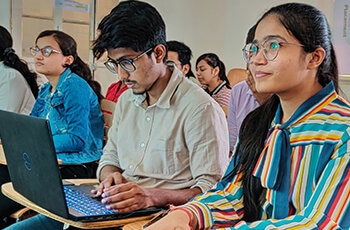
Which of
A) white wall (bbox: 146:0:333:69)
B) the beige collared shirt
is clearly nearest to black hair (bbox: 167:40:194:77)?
white wall (bbox: 146:0:333:69)

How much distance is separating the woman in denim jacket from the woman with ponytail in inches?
16.2

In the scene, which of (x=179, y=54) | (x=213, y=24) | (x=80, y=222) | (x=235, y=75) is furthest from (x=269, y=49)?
(x=213, y=24)

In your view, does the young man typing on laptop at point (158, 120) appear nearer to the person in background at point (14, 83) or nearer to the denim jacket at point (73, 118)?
the denim jacket at point (73, 118)

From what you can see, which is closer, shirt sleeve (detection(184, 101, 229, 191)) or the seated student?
the seated student

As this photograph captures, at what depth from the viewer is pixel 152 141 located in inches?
66.8

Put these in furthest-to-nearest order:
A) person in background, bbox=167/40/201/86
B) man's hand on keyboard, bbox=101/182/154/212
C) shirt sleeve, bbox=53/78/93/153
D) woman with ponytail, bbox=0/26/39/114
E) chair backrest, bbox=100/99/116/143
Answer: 1. person in background, bbox=167/40/201/86
2. woman with ponytail, bbox=0/26/39/114
3. chair backrest, bbox=100/99/116/143
4. shirt sleeve, bbox=53/78/93/153
5. man's hand on keyboard, bbox=101/182/154/212

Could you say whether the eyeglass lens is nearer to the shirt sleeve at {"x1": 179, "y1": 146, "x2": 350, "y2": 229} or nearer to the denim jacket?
the shirt sleeve at {"x1": 179, "y1": 146, "x2": 350, "y2": 229}

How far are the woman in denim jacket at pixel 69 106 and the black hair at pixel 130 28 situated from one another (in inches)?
29.3

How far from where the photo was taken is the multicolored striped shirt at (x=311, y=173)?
102 cm

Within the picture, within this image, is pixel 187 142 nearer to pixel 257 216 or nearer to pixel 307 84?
pixel 257 216

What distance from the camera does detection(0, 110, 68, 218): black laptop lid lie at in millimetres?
1315

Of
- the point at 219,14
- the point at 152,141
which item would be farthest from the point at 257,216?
the point at 219,14

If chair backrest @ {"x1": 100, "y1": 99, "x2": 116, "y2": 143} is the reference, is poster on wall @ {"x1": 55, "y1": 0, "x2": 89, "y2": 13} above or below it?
above

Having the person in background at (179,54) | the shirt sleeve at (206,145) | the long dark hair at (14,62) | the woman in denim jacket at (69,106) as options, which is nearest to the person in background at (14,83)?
the long dark hair at (14,62)
